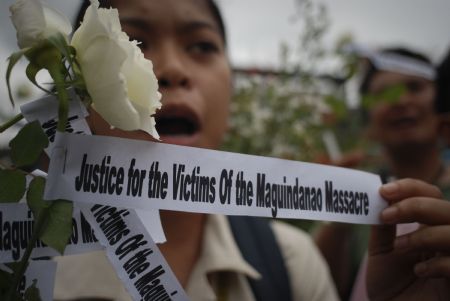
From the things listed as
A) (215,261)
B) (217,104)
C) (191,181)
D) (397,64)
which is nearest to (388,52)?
(397,64)

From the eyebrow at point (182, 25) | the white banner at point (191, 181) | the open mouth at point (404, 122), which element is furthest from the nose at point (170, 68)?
the open mouth at point (404, 122)

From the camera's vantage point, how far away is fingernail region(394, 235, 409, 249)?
0.48m

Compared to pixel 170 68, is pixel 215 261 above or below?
below

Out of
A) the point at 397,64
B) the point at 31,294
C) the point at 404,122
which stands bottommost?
the point at 31,294

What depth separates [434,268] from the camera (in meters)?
0.46

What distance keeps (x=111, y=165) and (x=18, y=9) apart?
135 millimetres

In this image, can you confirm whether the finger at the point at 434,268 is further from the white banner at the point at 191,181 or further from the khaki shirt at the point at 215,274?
the khaki shirt at the point at 215,274

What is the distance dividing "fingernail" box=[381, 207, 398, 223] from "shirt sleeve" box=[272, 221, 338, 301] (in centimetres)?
30

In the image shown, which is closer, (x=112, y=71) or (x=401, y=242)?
(x=112, y=71)

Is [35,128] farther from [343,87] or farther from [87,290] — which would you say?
[343,87]

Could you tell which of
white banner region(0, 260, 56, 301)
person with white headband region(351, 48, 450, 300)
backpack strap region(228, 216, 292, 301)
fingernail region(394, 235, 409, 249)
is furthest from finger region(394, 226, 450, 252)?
person with white headband region(351, 48, 450, 300)

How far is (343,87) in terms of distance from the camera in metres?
1.39

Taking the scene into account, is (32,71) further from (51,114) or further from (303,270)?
(303,270)

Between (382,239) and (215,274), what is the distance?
322mm
